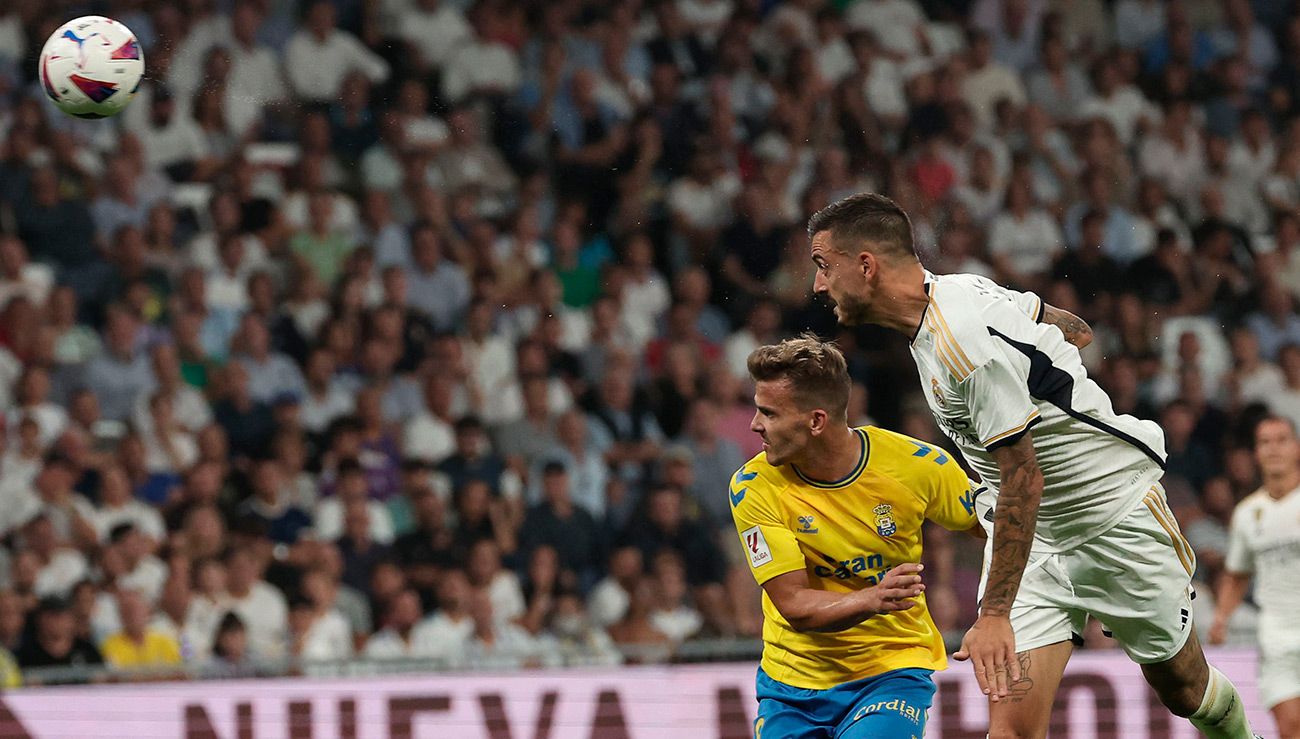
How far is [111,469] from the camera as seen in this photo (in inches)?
432

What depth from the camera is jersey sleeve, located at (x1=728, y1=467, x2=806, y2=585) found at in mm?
5762

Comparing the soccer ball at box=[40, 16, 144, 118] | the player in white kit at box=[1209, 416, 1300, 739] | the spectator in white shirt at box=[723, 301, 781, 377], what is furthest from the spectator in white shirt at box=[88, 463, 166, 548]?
the player in white kit at box=[1209, 416, 1300, 739]

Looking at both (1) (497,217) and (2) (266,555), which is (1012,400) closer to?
(2) (266,555)

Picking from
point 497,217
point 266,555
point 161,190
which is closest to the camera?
point 266,555

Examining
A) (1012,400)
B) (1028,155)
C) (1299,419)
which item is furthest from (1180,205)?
(1012,400)

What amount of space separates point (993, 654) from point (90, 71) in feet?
17.4

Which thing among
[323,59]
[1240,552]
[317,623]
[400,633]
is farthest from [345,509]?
[1240,552]

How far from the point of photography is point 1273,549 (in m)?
10.0

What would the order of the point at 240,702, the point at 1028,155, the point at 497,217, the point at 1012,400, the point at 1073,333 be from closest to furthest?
the point at 1012,400
the point at 1073,333
the point at 240,702
the point at 497,217
the point at 1028,155

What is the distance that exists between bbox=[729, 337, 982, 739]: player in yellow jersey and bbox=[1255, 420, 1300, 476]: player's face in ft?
15.1

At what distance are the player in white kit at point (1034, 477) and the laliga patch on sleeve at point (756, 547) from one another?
2.21ft

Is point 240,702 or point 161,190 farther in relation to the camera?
point 161,190

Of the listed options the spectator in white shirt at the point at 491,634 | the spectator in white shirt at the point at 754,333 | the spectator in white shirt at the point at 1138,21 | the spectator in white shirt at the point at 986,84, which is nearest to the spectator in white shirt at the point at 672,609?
the spectator in white shirt at the point at 491,634

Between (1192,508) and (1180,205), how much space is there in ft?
10.1
